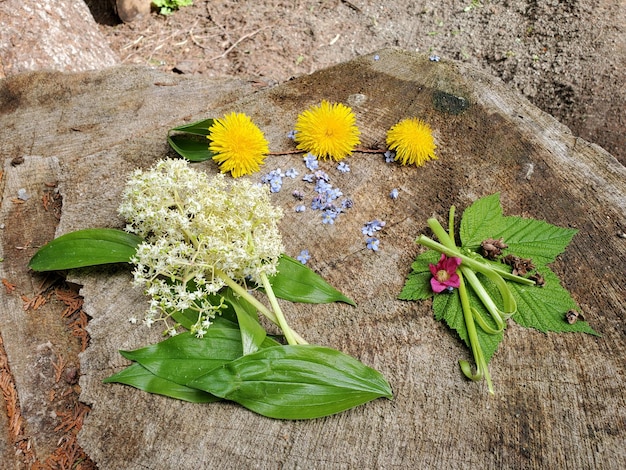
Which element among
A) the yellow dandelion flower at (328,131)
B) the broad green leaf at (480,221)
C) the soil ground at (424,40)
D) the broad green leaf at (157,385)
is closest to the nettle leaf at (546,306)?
the broad green leaf at (480,221)

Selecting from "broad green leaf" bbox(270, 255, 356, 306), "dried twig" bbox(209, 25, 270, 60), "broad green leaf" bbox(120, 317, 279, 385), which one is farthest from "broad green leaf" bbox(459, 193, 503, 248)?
"dried twig" bbox(209, 25, 270, 60)

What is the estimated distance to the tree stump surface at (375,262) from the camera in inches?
47.7

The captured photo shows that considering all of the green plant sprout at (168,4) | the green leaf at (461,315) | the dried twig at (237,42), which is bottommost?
the dried twig at (237,42)

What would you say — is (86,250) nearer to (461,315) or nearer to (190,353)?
(190,353)

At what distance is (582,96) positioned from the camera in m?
3.00

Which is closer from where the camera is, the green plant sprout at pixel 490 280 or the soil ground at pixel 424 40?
the green plant sprout at pixel 490 280

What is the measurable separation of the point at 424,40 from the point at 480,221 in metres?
2.47

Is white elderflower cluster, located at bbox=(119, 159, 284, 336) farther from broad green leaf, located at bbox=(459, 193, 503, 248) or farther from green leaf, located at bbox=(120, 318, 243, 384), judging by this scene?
broad green leaf, located at bbox=(459, 193, 503, 248)

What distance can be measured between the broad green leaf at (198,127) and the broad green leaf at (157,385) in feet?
2.84

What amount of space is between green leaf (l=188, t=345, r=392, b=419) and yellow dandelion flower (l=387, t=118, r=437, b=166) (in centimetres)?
77

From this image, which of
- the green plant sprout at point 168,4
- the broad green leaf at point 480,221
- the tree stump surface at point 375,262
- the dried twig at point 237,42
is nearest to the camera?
the tree stump surface at point 375,262

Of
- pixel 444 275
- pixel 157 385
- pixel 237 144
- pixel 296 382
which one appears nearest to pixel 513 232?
pixel 444 275

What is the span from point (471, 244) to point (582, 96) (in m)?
2.02

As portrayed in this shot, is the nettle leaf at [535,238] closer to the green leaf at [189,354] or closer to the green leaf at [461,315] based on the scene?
the green leaf at [461,315]
